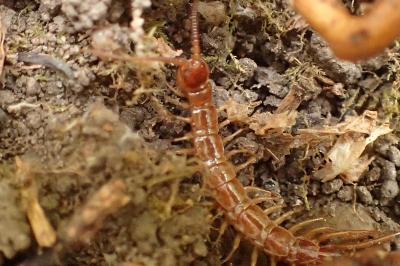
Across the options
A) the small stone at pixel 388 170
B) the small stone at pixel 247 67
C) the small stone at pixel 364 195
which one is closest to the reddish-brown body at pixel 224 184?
the small stone at pixel 247 67

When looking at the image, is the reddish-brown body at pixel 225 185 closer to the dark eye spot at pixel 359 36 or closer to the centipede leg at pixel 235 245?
the centipede leg at pixel 235 245

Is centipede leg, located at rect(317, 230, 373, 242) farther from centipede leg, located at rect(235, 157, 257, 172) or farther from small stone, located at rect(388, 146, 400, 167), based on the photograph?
centipede leg, located at rect(235, 157, 257, 172)

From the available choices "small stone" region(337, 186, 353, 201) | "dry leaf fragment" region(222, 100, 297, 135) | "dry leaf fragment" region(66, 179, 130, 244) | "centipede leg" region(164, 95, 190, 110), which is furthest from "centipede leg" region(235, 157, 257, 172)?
"dry leaf fragment" region(66, 179, 130, 244)

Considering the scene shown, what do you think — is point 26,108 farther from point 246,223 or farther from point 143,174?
point 246,223

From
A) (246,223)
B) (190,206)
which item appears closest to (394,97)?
(246,223)

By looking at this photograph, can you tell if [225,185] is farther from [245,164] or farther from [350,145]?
[350,145]
